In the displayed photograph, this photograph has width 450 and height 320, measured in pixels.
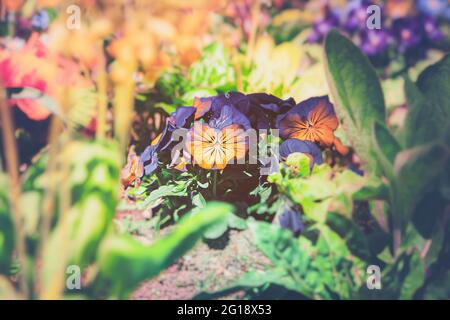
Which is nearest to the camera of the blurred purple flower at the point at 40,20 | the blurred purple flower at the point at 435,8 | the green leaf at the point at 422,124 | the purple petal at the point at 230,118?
the green leaf at the point at 422,124

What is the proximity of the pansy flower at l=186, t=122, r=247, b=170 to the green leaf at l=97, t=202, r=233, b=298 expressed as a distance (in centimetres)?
25

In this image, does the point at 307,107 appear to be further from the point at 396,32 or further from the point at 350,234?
the point at 396,32

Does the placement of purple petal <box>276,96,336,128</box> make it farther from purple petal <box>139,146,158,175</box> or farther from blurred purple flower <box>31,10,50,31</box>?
blurred purple flower <box>31,10,50,31</box>

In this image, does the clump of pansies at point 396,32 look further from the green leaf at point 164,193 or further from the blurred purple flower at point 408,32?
the green leaf at point 164,193

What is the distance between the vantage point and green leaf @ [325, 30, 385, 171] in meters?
0.73

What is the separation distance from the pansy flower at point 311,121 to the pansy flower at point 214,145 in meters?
0.07

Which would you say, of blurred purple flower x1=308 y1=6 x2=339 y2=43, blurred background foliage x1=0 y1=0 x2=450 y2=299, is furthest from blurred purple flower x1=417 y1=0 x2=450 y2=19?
blurred background foliage x1=0 y1=0 x2=450 y2=299

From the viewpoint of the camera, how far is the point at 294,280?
70 centimetres

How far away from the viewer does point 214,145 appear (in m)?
0.85

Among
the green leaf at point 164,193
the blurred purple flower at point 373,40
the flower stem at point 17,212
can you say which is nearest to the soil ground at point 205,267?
the green leaf at point 164,193

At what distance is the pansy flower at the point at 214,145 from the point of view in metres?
0.85

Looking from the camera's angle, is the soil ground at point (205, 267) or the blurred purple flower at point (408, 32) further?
the blurred purple flower at point (408, 32)

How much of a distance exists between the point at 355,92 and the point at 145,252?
14.1 inches
